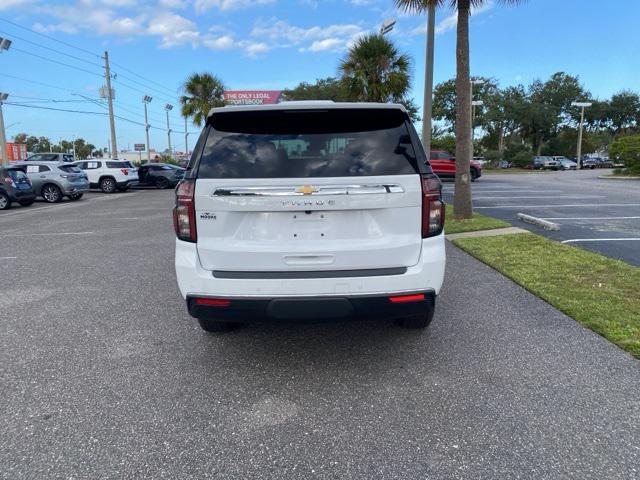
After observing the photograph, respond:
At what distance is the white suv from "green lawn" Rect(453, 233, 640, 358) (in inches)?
74.2

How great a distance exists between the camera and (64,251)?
26.7ft

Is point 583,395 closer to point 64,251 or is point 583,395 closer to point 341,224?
point 341,224

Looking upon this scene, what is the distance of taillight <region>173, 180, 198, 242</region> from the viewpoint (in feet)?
10.1

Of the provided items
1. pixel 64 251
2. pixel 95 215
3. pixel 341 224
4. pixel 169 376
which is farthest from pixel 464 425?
pixel 95 215

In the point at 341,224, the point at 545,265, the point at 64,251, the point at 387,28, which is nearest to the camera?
the point at 341,224

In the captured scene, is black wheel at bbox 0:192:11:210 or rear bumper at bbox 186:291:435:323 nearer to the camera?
rear bumper at bbox 186:291:435:323

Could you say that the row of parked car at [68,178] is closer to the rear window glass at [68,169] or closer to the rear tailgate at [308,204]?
the rear window glass at [68,169]

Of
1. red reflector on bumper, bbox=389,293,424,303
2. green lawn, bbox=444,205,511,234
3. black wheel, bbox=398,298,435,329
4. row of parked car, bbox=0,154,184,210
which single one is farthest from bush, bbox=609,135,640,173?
red reflector on bumper, bbox=389,293,424,303

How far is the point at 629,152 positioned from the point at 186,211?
34621 millimetres

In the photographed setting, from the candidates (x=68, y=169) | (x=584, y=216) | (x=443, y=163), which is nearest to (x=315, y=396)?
(x=584, y=216)

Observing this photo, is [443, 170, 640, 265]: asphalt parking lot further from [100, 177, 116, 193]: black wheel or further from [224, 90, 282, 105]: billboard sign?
[224, 90, 282, 105]: billboard sign

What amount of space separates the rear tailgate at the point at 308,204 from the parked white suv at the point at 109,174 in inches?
912

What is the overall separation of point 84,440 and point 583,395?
10.3 feet

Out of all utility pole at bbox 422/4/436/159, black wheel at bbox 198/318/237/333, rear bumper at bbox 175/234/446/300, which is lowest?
black wheel at bbox 198/318/237/333
